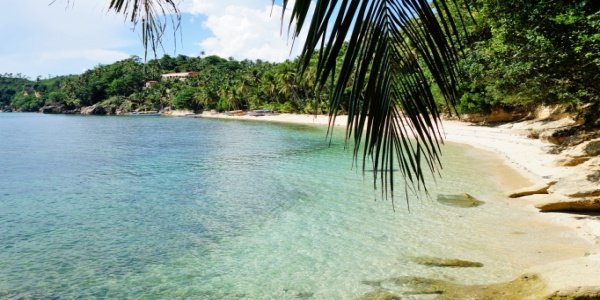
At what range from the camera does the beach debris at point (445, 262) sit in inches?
308

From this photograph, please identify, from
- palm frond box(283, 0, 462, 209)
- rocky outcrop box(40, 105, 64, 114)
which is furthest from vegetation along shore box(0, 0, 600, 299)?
rocky outcrop box(40, 105, 64, 114)

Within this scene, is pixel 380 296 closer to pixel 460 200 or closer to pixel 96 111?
pixel 460 200

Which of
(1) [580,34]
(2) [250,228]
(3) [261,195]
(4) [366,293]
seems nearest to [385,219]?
(2) [250,228]

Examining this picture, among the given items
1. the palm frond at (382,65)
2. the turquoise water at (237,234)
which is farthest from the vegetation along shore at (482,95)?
the turquoise water at (237,234)

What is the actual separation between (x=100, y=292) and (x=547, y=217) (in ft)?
32.8

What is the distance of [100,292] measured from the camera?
777cm

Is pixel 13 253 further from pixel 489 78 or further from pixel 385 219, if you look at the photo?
pixel 489 78

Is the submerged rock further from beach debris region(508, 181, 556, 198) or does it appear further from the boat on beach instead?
the boat on beach

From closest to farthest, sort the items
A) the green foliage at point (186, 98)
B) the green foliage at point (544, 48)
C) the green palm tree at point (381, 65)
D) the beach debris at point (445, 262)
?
the green palm tree at point (381, 65)
the beach debris at point (445, 262)
the green foliage at point (544, 48)
the green foliage at point (186, 98)

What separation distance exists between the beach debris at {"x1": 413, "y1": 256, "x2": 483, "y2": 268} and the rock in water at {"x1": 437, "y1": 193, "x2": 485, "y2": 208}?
4.46m

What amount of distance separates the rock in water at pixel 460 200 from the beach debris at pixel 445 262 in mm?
4456

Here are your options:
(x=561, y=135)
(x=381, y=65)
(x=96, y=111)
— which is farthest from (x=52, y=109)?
(x=381, y=65)

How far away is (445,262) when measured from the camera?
8023 mm

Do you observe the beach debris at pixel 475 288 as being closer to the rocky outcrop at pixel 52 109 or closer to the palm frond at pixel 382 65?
the palm frond at pixel 382 65
